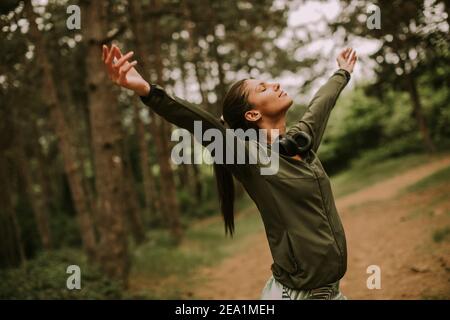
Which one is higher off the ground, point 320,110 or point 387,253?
point 320,110

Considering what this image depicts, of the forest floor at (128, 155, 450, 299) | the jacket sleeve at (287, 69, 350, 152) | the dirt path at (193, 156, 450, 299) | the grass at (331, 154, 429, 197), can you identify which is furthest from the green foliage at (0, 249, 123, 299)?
the grass at (331, 154, 429, 197)

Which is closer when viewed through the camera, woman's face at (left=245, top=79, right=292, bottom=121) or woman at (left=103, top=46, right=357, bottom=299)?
woman at (left=103, top=46, right=357, bottom=299)

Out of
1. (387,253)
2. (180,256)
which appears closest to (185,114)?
(387,253)

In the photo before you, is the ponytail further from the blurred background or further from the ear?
the blurred background

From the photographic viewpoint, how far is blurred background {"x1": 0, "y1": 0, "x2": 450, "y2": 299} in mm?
8602

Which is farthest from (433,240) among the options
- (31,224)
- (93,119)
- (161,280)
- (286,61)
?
(31,224)

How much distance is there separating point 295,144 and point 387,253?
25.6 feet

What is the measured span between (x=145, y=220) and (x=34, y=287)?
60.2ft

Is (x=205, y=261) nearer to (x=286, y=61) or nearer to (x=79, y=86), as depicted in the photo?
(x=79, y=86)

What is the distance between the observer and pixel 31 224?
2027 cm

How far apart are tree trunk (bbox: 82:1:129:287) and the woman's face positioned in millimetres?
6919

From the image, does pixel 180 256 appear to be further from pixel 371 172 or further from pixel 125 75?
pixel 371 172

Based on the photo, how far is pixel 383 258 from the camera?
9.28 m

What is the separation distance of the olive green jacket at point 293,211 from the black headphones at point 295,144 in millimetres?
48
